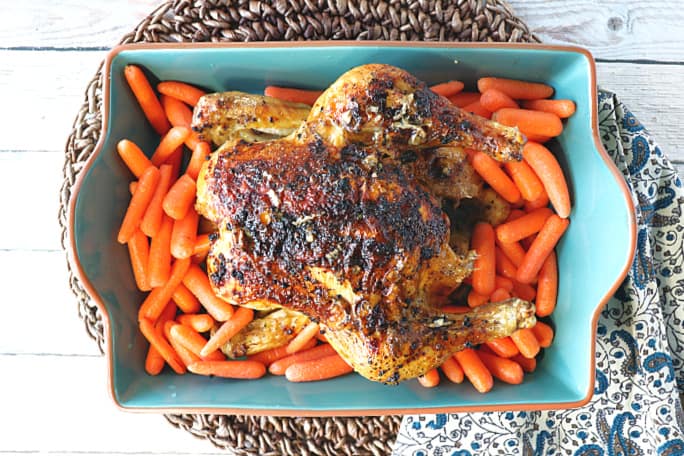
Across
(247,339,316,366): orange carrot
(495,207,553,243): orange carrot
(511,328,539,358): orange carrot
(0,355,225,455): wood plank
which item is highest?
(495,207,553,243): orange carrot

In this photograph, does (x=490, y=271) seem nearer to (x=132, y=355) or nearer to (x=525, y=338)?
(x=525, y=338)

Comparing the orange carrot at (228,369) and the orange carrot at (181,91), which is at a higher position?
the orange carrot at (181,91)

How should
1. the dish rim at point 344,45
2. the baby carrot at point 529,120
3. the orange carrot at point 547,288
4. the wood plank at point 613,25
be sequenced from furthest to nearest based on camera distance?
the wood plank at point 613,25 → the orange carrot at point 547,288 → the baby carrot at point 529,120 → the dish rim at point 344,45

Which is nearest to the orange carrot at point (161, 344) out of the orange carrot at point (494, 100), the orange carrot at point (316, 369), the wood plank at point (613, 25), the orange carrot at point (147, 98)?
the orange carrot at point (316, 369)

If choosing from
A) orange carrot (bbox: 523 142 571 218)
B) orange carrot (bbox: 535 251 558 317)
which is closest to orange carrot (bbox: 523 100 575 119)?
orange carrot (bbox: 523 142 571 218)

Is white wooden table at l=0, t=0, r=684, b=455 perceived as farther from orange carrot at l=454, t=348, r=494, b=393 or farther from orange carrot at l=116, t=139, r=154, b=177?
orange carrot at l=454, t=348, r=494, b=393

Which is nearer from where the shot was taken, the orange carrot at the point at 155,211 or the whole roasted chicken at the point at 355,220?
the whole roasted chicken at the point at 355,220

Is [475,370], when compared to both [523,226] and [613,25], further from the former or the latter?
[613,25]

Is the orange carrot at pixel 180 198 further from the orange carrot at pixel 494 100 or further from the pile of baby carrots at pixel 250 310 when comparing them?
the orange carrot at pixel 494 100
